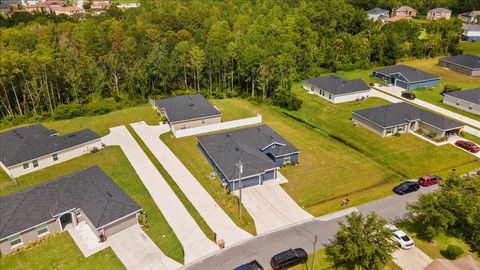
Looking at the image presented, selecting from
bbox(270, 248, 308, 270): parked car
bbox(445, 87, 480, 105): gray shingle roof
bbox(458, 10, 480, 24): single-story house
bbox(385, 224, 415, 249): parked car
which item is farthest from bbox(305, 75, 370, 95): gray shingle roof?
bbox(458, 10, 480, 24): single-story house

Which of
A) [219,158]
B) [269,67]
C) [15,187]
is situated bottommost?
[15,187]

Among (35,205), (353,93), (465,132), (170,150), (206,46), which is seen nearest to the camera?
(35,205)

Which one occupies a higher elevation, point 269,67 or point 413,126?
point 269,67

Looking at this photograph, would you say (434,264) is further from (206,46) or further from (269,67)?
(206,46)

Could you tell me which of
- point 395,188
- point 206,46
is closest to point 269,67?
point 206,46

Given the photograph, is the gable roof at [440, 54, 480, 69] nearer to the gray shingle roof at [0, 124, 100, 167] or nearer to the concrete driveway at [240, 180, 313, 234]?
the concrete driveway at [240, 180, 313, 234]

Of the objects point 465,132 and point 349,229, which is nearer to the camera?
point 349,229

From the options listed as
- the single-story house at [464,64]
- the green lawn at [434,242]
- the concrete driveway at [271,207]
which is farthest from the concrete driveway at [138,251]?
the single-story house at [464,64]

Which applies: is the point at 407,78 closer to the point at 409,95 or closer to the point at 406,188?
the point at 409,95
